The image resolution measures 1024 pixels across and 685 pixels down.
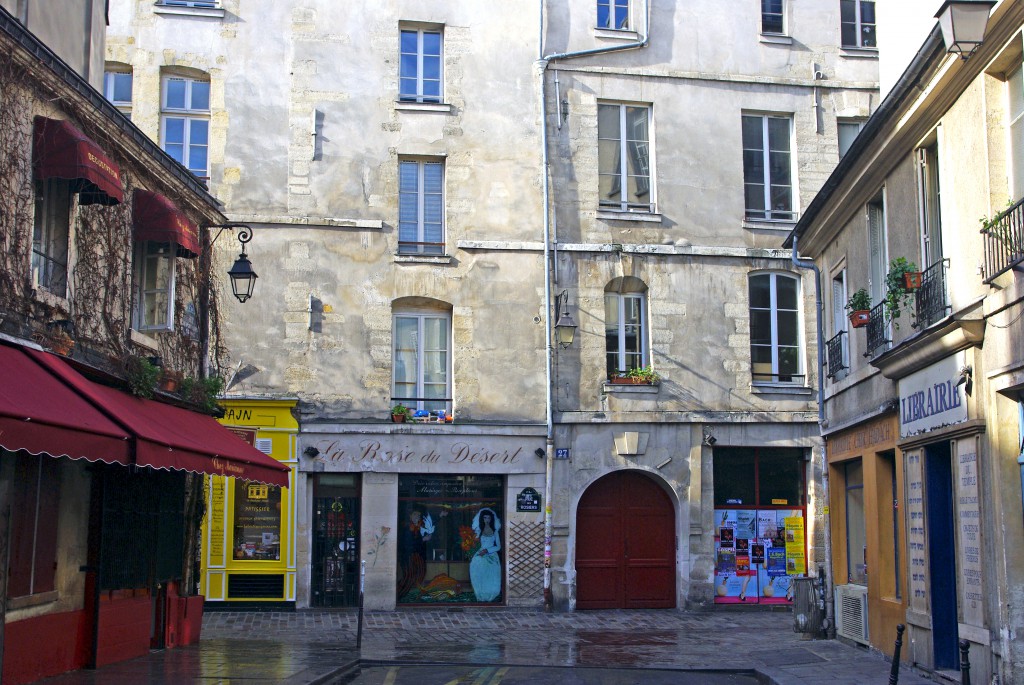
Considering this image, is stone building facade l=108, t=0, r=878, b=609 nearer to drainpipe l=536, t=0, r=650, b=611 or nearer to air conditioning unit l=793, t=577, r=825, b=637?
drainpipe l=536, t=0, r=650, b=611

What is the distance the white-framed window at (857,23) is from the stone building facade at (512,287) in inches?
65.9

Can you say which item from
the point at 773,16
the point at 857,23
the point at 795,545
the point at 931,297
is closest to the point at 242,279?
the point at 931,297

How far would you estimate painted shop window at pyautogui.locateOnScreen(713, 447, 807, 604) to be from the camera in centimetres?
2147

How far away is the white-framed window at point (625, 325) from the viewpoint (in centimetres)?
2172

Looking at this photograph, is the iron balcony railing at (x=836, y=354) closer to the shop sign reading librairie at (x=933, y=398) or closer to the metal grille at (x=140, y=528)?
the shop sign reading librairie at (x=933, y=398)

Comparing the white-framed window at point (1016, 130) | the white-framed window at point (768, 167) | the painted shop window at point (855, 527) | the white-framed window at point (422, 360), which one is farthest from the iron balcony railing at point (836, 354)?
the white-framed window at point (422, 360)

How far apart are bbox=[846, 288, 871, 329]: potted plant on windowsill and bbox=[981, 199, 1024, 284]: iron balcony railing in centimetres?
333

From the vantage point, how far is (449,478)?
69.1ft

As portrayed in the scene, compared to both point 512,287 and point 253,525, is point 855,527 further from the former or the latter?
point 253,525

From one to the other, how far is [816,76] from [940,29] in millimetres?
13008

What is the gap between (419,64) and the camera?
2223 cm

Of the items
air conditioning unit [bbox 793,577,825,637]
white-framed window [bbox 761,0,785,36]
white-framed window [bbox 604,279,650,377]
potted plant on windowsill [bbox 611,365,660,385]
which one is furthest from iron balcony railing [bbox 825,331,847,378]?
white-framed window [bbox 761,0,785,36]

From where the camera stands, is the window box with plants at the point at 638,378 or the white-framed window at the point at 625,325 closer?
the window box with plants at the point at 638,378

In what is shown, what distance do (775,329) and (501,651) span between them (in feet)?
30.7
